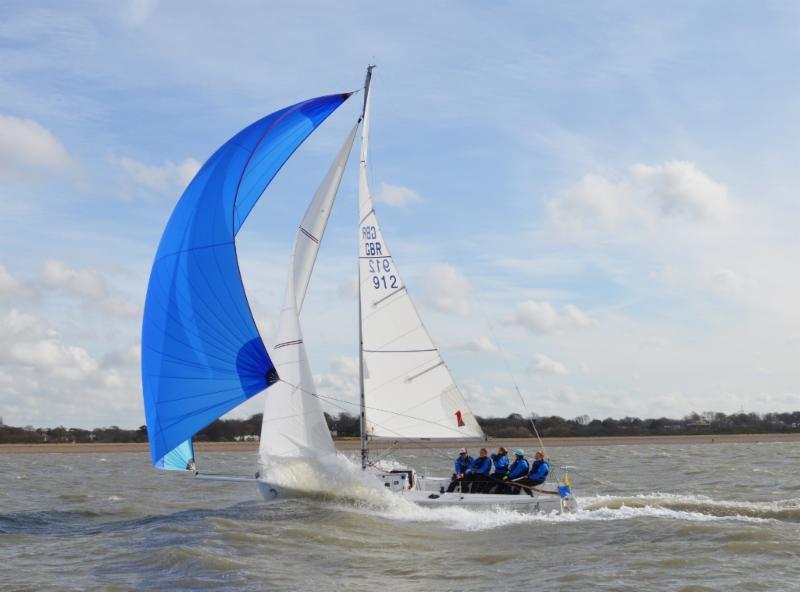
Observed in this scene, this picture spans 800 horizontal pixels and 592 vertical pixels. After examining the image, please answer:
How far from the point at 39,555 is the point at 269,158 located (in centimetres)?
900

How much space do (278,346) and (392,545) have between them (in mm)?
5529

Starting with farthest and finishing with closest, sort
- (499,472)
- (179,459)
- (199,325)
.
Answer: (499,472)
(179,459)
(199,325)

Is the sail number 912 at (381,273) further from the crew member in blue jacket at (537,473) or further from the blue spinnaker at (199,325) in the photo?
the crew member in blue jacket at (537,473)

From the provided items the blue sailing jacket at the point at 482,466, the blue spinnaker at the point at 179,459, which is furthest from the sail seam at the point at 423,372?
the blue spinnaker at the point at 179,459

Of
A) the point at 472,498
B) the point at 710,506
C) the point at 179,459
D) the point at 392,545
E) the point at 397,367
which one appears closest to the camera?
the point at 392,545

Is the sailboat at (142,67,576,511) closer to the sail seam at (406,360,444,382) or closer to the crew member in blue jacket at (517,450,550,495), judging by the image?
the sail seam at (406,360,444,382)

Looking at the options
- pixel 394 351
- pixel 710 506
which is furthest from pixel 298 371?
pixel 710 506

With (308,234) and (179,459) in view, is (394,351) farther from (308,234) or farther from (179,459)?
(179,459)

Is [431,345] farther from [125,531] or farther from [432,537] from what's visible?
[125,531]

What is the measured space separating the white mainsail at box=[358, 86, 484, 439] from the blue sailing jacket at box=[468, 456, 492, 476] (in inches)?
20.4

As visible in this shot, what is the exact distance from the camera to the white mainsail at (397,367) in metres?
19.8

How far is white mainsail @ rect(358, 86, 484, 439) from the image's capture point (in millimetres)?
19750

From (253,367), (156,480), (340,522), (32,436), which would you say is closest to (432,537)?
(340,522)

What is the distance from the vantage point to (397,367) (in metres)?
19.9
